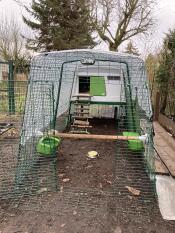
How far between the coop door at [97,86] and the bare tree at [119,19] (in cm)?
1373

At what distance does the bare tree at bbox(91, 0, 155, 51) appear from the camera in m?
20.7

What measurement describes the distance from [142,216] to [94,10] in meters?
19.3

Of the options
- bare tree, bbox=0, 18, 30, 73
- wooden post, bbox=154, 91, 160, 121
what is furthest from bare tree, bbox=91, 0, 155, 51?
wooden post, bbox=154, 91, 160, 121

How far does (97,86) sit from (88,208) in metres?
4.56

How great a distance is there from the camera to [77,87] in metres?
8.15

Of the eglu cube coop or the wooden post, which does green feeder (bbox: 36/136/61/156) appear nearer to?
the eglu cube coop

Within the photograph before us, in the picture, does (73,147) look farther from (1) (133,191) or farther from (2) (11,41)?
(2) (11,41)

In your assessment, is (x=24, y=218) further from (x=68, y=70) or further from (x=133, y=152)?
(x=68, y=70)

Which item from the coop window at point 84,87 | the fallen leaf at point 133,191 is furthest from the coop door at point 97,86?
the fallen leaf at point 133,191

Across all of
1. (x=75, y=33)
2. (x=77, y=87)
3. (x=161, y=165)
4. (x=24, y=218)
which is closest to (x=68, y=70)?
(x=77, y=87)

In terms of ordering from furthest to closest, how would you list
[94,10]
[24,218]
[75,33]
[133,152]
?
[94,10]
[75,33]
[133,152]
[24,218]

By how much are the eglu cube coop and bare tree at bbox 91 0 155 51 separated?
13.8m

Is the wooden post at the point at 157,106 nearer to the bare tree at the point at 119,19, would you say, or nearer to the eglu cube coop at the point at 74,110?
the eglu cube coop at the point at 74,110

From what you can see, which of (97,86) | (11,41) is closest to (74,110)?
(97,86)
